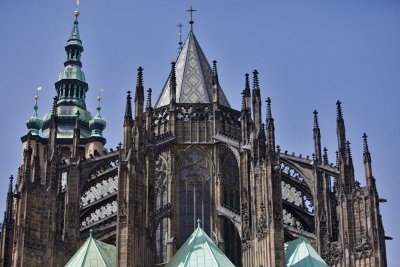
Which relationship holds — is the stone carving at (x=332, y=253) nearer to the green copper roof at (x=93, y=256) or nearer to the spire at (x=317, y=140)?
the spire at (x=317, y=140)

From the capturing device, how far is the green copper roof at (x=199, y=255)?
33094mm

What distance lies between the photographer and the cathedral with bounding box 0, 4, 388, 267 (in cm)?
3316

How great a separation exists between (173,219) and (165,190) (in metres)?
1.86

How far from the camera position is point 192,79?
44469 mm

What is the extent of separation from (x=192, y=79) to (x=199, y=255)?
13434 millimetres

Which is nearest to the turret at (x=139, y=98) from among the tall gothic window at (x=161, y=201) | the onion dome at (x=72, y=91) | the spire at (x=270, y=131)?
the spire at (x=270, y=131)

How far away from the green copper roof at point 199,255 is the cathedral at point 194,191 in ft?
2.01

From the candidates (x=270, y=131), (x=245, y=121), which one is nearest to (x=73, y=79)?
(x=245, y=121)

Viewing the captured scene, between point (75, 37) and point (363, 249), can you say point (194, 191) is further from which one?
point (75, 37)

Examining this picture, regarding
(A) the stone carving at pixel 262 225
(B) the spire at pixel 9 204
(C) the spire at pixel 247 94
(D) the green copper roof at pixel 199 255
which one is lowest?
(D) the green copper roof at pixel 199 255

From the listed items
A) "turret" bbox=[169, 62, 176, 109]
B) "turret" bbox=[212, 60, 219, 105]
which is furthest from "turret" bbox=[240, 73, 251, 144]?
"turret" bbox=[169, 62, 176, 109]

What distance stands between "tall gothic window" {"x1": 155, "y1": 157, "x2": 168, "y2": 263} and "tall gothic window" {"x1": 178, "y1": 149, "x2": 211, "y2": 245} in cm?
74

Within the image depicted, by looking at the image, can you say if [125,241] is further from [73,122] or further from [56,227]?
[73,122]

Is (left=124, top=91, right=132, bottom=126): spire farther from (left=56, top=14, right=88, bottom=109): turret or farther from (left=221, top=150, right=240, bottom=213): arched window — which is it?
(left=56, top=14, right=88, bottom=109): turret
